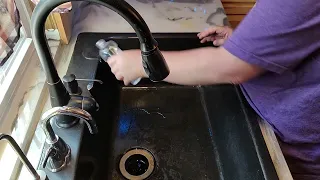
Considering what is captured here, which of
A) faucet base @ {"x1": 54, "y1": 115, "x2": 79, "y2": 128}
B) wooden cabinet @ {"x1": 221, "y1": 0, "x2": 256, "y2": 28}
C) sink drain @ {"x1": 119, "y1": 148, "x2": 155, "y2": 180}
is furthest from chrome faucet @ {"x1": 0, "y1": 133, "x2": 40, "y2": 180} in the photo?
wooden cabinet @ {"x1": 221, "y1": 0, "x2": 256, "y2": 28}

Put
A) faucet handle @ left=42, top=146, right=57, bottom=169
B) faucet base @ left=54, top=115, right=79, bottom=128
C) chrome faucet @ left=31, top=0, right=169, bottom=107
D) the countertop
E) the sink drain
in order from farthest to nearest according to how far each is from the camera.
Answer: the countertop → the sink drain → faucet base @ left=54, top=115, right=79, bottom=128 → faucet handle @ left=42, top=146, right=57, bottom=169 → chrome faucet @ left=31, top=0, right=169, bottom=107

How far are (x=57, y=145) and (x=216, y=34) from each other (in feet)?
1.82

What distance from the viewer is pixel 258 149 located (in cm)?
68

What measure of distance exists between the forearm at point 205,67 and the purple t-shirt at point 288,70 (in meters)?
0.03

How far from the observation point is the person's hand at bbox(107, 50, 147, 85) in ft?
2.49

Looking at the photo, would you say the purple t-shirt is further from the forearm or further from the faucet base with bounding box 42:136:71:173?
the faucet base with bounding box 42:136:71:173

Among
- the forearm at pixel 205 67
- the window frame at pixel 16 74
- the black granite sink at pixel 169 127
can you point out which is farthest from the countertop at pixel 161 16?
the forearm at pixel 205 67

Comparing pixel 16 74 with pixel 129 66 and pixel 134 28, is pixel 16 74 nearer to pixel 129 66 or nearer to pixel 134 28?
pixel 129 66

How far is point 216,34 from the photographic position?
3.06 ft

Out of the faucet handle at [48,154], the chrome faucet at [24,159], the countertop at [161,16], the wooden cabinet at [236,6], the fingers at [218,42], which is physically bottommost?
the chrome faucet at [24,159]

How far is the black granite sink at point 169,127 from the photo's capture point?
2.50 feet

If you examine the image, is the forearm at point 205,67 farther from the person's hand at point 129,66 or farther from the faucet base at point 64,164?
the faucet base at point 64,164

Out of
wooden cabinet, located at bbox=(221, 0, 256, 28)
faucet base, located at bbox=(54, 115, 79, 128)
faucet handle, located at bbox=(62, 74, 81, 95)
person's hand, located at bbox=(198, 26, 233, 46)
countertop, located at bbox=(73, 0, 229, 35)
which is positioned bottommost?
faucet base, located at bbox=(54, 115, 79, 128)

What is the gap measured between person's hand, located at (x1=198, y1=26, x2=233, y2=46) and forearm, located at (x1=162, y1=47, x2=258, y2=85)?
0.70 feet
